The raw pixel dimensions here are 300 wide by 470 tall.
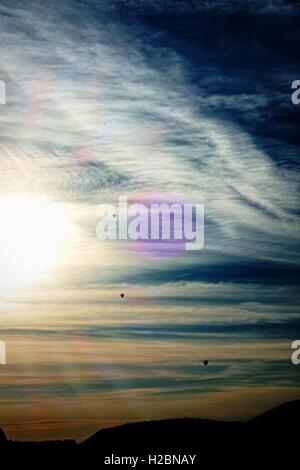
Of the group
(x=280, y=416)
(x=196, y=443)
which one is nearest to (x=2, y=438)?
(x=196, y=443)

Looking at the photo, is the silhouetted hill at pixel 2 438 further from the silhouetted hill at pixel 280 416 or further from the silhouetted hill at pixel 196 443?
the silhouetted hill at pixel 280 416

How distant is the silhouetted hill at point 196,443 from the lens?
110 meters

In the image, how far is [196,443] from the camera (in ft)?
404

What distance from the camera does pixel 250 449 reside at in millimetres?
110000

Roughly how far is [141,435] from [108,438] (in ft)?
32.6

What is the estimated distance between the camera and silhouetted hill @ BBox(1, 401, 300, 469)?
110 metres

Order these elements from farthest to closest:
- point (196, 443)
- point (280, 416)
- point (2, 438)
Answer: point (2, 438), point (280, 416), point (196, 443)

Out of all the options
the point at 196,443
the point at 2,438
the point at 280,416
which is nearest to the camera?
the point at 196,443

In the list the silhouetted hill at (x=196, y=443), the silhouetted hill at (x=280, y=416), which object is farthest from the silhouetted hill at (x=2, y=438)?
the silhouetted hill at (x=280, y=416)

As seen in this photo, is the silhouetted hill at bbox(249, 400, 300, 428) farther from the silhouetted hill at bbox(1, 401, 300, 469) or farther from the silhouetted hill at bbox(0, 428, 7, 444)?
the silhouetted hill at bbox(0, 428, 7, 444)

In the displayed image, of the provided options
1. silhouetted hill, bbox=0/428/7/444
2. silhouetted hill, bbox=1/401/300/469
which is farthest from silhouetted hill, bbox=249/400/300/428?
silhouetted hill, bbox=0/428/7/444

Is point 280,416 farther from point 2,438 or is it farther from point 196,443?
point 2,438
